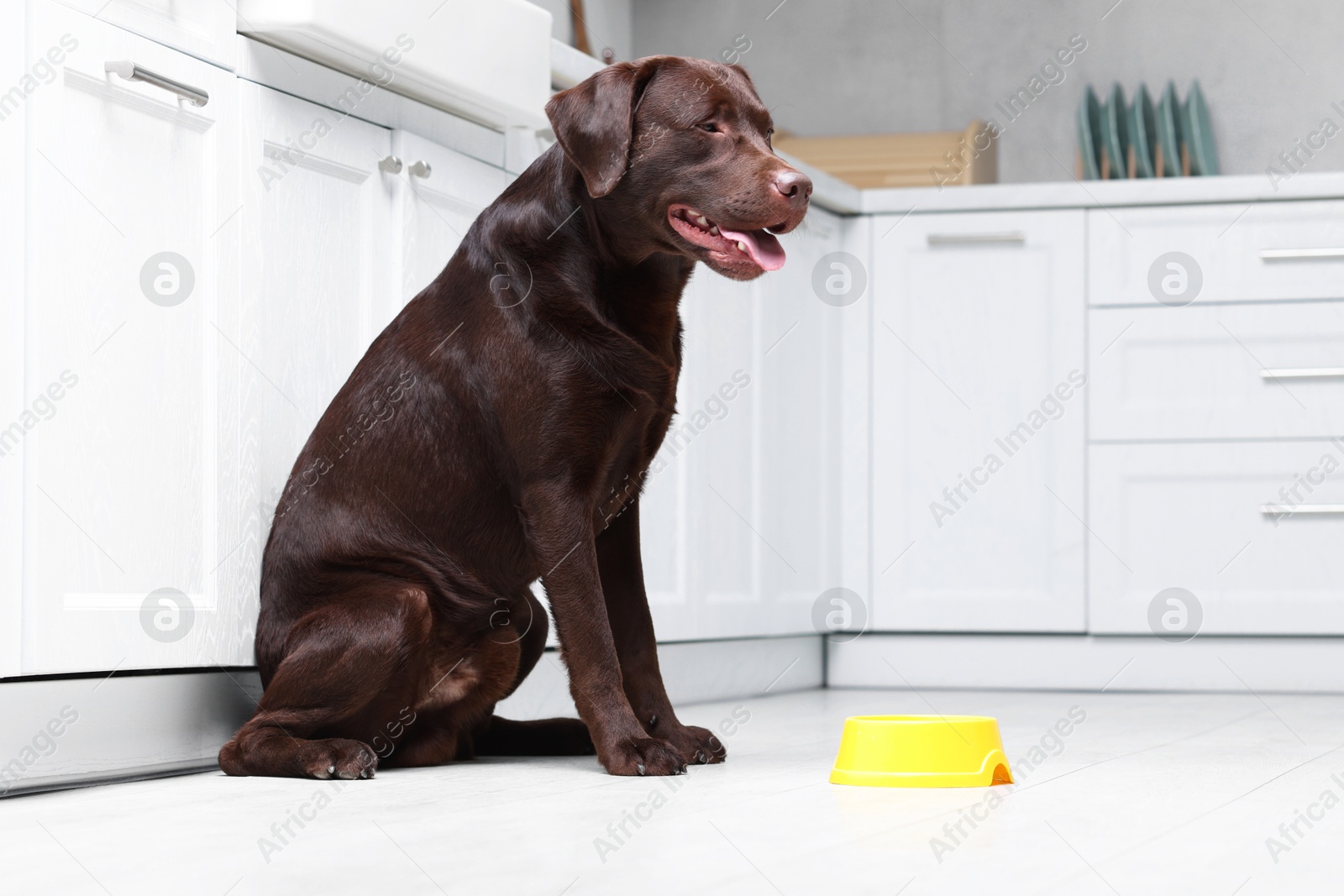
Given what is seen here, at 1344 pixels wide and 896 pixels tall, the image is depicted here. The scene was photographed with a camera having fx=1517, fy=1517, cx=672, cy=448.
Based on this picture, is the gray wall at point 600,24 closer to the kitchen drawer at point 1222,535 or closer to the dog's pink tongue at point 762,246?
the kitchen drawer at point 1222,535

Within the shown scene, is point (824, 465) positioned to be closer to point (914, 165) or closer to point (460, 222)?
point (914, 165)

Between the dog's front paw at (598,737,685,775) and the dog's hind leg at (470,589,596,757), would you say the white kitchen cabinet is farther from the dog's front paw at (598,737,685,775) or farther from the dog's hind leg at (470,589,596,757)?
the dog's front paw at (598,737,685,775)

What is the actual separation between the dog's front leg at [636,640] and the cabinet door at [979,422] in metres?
1.66

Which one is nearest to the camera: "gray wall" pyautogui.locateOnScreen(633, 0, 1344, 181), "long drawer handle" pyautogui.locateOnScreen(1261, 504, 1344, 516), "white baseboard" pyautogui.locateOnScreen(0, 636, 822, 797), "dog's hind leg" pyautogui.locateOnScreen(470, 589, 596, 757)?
"white baseboard" pyautogui.locateOnScreen(0, 636, 822, 797)

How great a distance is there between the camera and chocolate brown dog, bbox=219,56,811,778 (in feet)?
5.96

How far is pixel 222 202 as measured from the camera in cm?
204

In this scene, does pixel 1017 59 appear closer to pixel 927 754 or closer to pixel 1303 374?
pixel 1303 374

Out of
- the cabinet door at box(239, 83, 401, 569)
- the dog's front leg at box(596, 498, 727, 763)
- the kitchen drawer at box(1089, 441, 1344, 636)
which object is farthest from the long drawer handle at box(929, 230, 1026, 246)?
the dog's front leg at box(596, 498, 727, 763)

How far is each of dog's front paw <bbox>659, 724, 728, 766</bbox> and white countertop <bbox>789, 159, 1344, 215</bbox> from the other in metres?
1.75

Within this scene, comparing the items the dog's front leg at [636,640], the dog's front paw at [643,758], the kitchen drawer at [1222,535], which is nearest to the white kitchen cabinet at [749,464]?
the kitchen drawer at [1222,535]

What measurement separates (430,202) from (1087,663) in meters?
1.95

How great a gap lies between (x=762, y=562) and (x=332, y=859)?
220 centimetres

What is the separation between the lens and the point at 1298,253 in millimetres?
3434

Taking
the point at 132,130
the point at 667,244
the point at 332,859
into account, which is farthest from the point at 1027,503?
the point at 332,859
